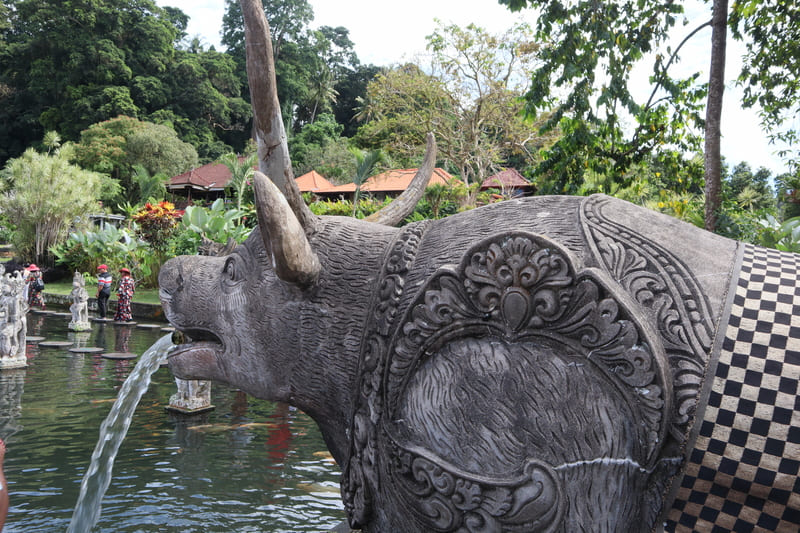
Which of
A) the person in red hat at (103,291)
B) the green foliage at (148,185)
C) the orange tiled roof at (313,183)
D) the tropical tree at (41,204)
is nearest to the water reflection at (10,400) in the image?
the person in red hat at (103,291)

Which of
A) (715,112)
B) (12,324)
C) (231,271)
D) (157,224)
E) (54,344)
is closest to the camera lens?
(231,271)

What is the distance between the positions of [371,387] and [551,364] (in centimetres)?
61

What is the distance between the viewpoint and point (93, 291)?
1950cm

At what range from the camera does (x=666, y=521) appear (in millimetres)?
1576

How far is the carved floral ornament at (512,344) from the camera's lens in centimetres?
152

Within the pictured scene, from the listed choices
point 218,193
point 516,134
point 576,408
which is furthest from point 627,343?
point 218,193

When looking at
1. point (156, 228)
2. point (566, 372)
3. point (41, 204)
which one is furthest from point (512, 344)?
point (41, 204)

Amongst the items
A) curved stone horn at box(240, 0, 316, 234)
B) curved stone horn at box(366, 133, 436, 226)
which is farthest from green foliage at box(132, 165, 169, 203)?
curved stone horn at box(240, 0, 316, 234)

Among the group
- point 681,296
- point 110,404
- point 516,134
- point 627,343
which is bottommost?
point 110,404

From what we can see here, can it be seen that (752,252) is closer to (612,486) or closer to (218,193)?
(612,486)

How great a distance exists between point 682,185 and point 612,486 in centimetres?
830

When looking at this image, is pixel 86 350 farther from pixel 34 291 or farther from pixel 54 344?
pixel 34 291

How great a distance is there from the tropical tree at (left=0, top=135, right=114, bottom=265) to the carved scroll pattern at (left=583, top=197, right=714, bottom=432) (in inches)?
1016

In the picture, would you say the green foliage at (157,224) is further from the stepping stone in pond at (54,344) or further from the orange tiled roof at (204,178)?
the orange tiled roof at (204,178)
